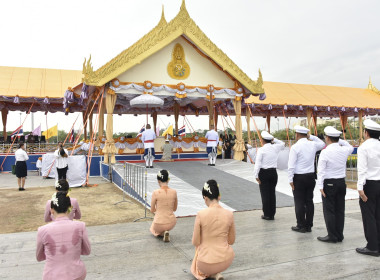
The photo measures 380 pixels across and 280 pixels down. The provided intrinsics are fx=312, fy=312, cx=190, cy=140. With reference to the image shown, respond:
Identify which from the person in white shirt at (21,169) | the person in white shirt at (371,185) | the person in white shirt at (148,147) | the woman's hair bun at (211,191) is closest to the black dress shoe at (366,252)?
the person in white shirt at (371,185)

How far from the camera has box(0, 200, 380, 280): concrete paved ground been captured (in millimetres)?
3654

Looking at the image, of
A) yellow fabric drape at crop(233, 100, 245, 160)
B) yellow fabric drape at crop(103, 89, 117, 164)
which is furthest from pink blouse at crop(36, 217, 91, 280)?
yellow fabric drape at crop(233, 100, 245, 160)

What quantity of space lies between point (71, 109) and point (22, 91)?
14.4 ft

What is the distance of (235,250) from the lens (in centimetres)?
447

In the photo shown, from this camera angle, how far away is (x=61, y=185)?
389 cm

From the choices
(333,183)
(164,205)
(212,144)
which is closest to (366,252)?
(333,183)

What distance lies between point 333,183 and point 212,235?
2394 millimetres

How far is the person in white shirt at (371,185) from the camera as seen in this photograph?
4090mm

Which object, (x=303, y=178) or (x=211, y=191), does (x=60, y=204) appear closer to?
(x=211, y=191)

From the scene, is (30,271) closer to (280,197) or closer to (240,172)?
(280,197)

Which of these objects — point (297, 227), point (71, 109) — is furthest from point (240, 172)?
point (71, 109)

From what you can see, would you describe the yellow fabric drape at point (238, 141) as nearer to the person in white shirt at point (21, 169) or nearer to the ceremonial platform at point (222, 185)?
the ceremonial platform at point (222, 185)

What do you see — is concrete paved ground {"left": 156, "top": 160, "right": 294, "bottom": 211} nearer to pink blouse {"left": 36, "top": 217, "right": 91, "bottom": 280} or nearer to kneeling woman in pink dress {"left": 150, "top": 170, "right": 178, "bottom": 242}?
kneeling woman in pink dress {"left": 150, "top": 170, "right": 178, "bottom": 242}

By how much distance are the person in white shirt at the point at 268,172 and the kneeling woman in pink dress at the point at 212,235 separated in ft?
9.75
